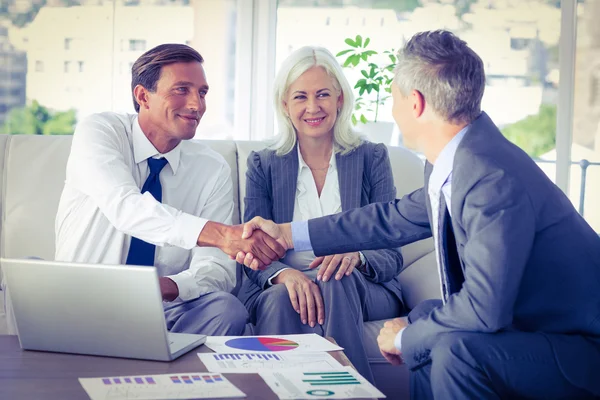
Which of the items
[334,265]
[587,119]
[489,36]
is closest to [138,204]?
[334,265]

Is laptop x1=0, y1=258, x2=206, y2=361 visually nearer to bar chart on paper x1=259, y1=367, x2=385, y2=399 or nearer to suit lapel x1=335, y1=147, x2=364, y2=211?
bar chart on paper x1=259, y1=367, x2=385, y2=399

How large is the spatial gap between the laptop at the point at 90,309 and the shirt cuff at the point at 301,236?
0.69m

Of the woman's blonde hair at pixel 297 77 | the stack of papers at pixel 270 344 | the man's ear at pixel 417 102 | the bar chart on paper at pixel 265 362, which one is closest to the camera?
the bar chart on paper at pixel 265 362

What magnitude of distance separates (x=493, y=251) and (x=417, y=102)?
0.45 metres

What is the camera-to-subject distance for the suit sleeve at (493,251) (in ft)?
4.83

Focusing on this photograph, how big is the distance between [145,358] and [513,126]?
3.37 meters

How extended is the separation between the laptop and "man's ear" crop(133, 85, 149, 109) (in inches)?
40.9

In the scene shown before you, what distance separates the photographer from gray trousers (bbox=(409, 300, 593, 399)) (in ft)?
4.80

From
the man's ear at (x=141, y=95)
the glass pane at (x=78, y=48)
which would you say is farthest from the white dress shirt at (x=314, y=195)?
the glass pane at (x=78, y=48)

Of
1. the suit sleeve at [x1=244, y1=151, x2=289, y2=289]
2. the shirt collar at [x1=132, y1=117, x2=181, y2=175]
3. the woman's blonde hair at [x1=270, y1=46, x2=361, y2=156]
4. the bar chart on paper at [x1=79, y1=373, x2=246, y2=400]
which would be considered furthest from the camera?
the woman's blonde hair at [x1=270, y1=46, x2=361, y2=156]

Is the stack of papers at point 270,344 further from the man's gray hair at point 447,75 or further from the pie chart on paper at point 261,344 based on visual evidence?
the man's gray hair at point 447,75

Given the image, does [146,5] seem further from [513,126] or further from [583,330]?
[583,330]

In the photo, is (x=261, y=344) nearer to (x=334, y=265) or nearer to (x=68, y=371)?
(x=68, y=371)

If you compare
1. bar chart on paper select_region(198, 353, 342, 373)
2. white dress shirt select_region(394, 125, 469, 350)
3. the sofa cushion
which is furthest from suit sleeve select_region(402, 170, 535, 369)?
the sofa cushion
